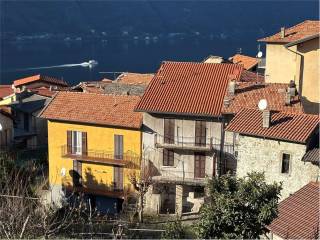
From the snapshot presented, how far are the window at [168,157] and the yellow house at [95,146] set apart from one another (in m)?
1.40

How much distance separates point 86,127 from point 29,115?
1069 cm

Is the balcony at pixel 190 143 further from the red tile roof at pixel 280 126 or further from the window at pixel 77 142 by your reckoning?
the window at pixel 77 142

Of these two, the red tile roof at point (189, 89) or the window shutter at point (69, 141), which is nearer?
the red tile roof at point (189, 89)

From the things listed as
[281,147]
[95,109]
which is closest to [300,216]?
[281,147]

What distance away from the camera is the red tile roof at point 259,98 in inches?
1091

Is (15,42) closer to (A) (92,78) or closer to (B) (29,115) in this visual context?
(A) (92,78)

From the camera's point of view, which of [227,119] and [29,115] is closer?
[227,119]

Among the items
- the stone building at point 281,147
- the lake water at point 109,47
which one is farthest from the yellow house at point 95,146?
the lake water at point 109,47

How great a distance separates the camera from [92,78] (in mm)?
100375

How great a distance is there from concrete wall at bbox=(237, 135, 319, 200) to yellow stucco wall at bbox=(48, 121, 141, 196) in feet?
23.4

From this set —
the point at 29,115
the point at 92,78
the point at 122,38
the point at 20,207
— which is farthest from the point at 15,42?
the point at 20,207

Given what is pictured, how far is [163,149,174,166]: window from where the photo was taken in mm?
29344

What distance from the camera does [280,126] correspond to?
2403cm

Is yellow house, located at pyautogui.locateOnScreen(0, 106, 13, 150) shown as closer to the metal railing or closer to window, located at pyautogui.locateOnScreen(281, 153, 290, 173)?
the metal railing
